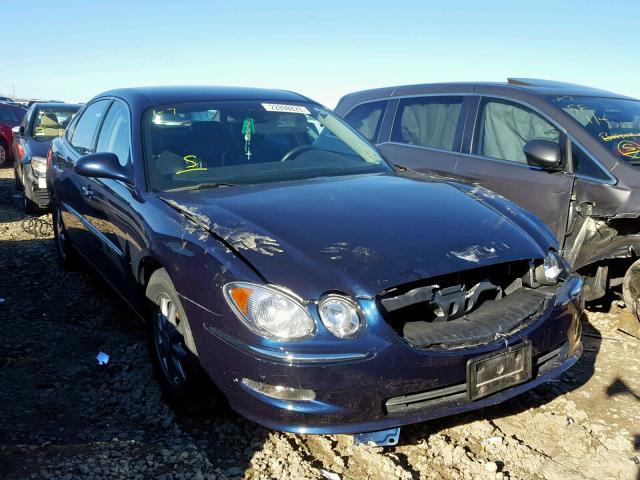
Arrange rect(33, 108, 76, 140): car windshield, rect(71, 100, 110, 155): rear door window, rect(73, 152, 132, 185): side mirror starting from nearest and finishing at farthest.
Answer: rect(73, 152, 132, 185): side mirror → rect(71, 100, 110, 155): rear door window → rect(33, 108, 76, 140): car windshield

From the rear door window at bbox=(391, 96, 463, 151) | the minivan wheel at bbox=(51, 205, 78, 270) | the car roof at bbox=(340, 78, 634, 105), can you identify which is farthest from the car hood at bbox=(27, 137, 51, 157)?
the rear door window at bbox=(391, 96, 463, 151)

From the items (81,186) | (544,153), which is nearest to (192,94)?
(81,186)

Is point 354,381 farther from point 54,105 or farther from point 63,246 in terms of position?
point 54,105

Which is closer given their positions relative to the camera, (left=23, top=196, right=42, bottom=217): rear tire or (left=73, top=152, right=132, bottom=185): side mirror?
(left=73, top=152, right=132, bottom=185): side mirror

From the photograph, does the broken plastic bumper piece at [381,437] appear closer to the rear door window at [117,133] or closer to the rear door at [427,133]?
the rear door window at [117,133]

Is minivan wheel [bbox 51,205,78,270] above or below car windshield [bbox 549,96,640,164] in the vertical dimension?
below

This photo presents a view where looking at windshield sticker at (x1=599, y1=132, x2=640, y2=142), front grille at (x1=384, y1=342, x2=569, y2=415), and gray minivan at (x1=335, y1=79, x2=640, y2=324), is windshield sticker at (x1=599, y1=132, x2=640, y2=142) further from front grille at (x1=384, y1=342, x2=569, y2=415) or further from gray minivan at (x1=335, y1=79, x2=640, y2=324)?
front grille at (x1=384, y1=342, x2=569, y2=415)

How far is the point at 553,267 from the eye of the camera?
3.00 metres

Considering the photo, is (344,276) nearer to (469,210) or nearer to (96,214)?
(469,210)

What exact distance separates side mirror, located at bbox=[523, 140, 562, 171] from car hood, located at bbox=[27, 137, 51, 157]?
6385 millimetres

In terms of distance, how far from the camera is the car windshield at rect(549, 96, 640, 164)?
4359mm

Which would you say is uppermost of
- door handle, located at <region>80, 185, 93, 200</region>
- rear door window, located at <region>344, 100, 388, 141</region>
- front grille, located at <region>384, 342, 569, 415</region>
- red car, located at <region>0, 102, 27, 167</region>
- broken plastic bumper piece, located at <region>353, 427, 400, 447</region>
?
rear door window, located at <region>344, 100, 388, 141</region>

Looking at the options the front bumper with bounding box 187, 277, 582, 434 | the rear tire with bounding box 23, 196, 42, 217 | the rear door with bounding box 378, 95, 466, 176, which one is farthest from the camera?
the rear tire with bounding box 23, 196, 42, 217

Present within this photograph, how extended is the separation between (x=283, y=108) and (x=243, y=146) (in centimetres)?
58
